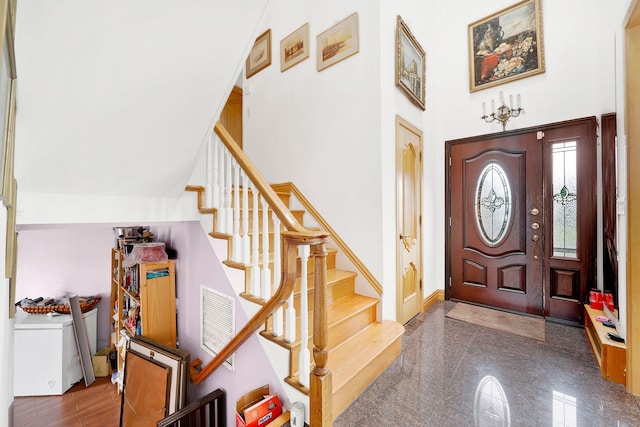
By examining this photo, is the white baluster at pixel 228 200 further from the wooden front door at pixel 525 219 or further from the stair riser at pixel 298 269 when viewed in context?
the wooden front door at pixel 525 219

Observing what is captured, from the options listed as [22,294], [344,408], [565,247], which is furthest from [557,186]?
[22,294]

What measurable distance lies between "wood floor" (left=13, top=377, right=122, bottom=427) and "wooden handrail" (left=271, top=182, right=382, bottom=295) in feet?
9.90

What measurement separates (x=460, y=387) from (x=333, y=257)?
140cm

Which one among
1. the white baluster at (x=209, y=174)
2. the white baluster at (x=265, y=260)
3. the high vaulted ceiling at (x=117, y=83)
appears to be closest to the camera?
the high vaulted ceiling at (x=117, y=83)

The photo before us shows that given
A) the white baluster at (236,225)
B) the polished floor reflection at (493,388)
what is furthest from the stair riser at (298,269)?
the polished floor reflection at (493,388)

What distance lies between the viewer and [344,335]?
6.83 ft

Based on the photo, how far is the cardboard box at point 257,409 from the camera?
5.22ft

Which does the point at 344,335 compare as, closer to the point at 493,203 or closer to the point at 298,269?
the point at 298,269

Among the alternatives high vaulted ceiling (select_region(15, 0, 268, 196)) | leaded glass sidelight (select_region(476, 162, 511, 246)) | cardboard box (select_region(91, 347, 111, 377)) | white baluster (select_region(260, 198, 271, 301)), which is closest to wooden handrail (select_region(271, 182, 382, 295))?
white baluster (select_region(260, 198, 271, 301))

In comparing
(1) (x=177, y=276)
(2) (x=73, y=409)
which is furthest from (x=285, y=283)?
(2) (x=73, y=409)

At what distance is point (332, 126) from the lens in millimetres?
2822

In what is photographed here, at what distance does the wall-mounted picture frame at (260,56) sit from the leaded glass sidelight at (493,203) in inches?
115

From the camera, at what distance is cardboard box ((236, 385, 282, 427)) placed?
5.22 feet

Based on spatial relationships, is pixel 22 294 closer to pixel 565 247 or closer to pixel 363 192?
pixel 363 192
